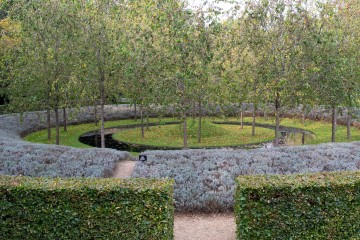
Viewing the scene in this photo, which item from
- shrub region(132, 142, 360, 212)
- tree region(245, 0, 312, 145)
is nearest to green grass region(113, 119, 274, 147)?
tree region(245, 0, 312, 145)

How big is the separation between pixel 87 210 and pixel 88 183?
2.04 feet

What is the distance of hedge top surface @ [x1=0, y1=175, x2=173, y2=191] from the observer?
8391mm

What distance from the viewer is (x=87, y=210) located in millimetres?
8328

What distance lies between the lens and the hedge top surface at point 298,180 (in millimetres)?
8406

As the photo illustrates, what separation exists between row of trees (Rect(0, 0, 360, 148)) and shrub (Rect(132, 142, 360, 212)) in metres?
3.83

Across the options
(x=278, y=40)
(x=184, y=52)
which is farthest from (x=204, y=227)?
(x=278, y=40)

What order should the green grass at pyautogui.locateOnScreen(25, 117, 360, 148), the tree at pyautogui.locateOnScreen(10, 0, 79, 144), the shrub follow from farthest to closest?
the green grass at pyautogui.locateOnScreen(25, 117, 360, 148)
the tree at pyautogui.locateOnScreen(10, 0, 79, 144)
the shrub

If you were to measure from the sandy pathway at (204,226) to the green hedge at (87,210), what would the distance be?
1.79 m

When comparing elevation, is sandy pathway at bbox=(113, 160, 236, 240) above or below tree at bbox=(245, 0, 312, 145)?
below

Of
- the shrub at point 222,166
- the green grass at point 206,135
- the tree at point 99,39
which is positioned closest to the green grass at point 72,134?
the green grass at point 206,135

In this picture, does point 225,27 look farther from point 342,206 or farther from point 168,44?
point 342,206

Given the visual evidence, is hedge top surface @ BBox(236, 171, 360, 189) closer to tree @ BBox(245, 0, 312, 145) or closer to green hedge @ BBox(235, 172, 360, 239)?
green hedge @ BBox(235, 172, 360, 239)

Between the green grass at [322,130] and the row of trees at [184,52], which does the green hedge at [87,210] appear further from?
the green grass at [322,130]

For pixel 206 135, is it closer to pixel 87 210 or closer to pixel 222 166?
pixel 222 166
